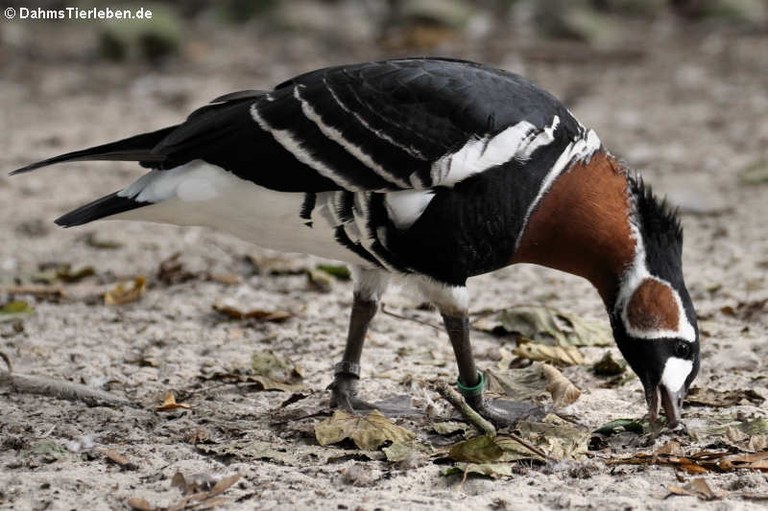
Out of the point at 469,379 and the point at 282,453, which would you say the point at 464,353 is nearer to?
the point at 469,379

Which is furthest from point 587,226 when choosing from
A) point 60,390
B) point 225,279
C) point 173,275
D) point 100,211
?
point 173,275

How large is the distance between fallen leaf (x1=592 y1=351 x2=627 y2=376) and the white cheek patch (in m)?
0.70

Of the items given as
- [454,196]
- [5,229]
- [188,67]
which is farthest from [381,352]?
[188,67]

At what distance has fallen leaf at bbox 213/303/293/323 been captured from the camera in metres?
6.27

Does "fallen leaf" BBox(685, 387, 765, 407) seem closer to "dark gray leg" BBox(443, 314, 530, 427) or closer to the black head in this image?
the black head

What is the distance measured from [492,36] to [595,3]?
1878 millimetres

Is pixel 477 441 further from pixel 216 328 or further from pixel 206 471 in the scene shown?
pixel 216 328

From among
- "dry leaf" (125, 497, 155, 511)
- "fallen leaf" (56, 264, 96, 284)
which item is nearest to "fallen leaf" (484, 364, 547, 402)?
"dry leaf" (125, 497, 155, 511)

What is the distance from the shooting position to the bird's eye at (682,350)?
4773 mm

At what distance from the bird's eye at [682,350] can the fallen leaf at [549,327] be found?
1.07 m

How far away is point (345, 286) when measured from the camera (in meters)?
Result: 6.91

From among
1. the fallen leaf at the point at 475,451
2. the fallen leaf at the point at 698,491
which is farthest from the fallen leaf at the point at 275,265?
the fallen leaf at the point at 698,491

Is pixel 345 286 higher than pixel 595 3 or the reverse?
the reverse

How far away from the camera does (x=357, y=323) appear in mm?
5238
